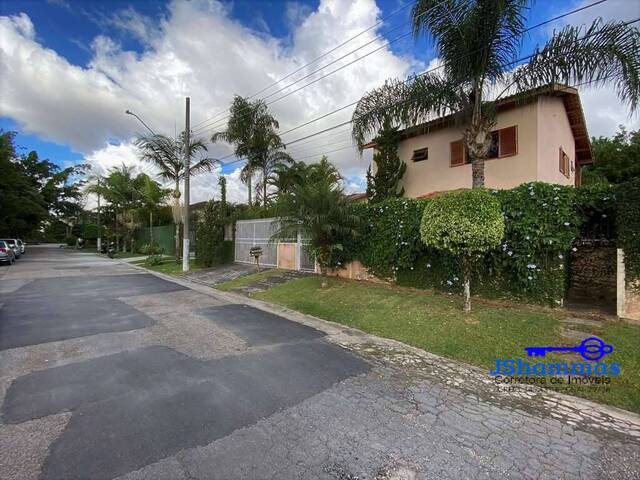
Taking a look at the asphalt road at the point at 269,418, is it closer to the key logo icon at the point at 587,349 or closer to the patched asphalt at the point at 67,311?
the patched asphalt at the point at 67,311

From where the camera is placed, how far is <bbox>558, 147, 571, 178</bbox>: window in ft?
38.6

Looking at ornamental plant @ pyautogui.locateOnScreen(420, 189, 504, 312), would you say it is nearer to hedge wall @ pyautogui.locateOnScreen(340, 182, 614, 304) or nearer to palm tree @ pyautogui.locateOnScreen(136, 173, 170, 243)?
hedge wall @ pyautogui.locateOnScreen(340, 182, 614, 304)

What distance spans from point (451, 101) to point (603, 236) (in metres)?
4.65

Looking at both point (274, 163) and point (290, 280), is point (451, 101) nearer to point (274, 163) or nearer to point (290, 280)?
point (290, 280)

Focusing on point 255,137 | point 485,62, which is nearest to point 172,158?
point 255,137

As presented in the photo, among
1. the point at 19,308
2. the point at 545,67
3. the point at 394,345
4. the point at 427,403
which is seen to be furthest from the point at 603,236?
the point at 19,308

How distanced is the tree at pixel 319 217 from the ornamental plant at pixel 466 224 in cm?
315

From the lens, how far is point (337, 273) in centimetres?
1052

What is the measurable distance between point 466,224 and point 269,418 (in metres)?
4.58

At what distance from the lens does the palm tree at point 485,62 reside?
634 cm

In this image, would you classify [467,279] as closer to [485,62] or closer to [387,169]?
[485,62]

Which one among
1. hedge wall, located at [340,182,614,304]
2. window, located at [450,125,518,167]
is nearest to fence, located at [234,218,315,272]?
hedge wall, located at [340,182,614,304]

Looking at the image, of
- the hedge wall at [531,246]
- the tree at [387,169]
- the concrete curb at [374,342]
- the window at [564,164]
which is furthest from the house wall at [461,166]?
the concrete curb at [374,342]

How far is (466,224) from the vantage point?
18.6ft
